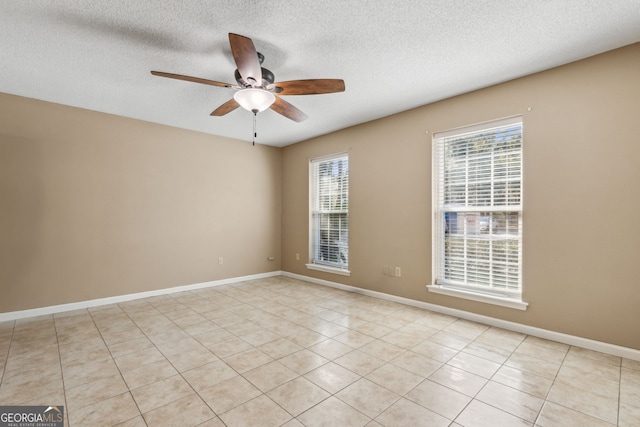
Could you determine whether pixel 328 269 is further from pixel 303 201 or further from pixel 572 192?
pixel 572 192

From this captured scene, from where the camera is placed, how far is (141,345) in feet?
8.85

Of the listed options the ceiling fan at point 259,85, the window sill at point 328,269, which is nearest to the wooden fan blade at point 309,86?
the ceiling fan at point 259,85

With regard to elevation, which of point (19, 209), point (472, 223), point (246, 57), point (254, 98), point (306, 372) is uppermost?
point (246, 57)

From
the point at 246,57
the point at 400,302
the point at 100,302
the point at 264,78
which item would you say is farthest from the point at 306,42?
the point at 100,302

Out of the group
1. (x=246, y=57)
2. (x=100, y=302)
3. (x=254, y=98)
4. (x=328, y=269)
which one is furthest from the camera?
(x=328, y=269)

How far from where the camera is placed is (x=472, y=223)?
3.33 metres

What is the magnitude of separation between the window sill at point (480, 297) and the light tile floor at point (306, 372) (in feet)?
0.89

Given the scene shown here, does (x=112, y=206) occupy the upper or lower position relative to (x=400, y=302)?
upper

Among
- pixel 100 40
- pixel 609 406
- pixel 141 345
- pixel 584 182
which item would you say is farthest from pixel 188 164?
pixel 609 406

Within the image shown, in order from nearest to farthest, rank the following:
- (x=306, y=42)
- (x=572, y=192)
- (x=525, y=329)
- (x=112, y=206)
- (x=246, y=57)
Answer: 1. (x=246, y=57)
2. (x=306, y=42)
3. (x=572, y=192)
4. (x=525, y=329)
5. (x=112, y=206)

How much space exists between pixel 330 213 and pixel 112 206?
10.5 feet

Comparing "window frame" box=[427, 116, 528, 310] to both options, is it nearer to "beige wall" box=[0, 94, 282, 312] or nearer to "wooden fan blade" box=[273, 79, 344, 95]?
"wooden fan blade" box=[273, 79, 344, 95]

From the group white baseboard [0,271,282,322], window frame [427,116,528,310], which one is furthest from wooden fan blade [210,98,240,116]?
white baseboard [0,271,282,322]

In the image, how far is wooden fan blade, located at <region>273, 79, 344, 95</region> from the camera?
2.32 m
